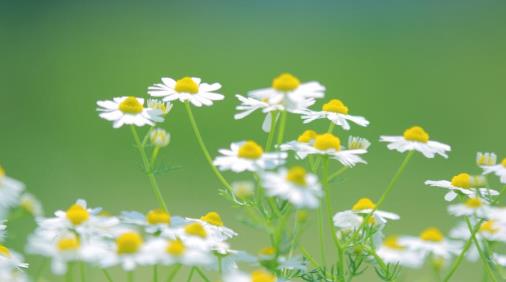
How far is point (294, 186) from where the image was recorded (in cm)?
86

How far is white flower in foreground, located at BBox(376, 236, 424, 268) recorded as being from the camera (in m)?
0.88

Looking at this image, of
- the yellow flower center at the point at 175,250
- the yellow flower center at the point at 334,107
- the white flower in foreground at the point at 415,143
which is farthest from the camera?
the yellow flower center at the point at 334,107

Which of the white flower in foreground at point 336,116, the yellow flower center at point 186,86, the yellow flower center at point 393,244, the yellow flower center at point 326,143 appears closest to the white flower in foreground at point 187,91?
the yellow flower center at point 186,86

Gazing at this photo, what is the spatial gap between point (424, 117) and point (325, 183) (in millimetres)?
3871

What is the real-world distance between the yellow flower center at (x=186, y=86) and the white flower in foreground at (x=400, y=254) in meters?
0.40

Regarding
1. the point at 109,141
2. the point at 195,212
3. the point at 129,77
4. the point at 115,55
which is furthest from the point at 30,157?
the point at 115,55

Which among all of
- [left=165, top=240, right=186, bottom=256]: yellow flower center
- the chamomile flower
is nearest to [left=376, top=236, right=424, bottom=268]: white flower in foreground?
the chamomile flower

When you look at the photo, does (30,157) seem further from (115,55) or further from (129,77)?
(115,55)

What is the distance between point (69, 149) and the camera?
170 inches

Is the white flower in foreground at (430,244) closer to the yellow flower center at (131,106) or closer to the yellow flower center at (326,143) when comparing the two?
the yellow flower center at (326,143)

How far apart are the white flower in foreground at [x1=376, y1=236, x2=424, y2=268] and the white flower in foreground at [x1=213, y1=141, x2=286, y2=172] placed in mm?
162

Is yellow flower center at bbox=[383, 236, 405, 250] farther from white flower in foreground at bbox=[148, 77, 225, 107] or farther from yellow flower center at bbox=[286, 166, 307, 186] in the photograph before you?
white flower in foreground at bbox=[148, 77, 225, 107]

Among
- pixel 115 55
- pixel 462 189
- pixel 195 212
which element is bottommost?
pixel 462 189

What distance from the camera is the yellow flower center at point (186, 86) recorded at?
1271 mm
